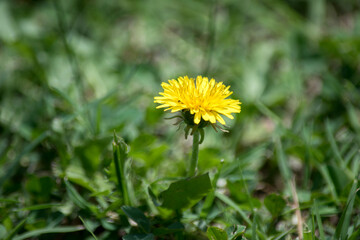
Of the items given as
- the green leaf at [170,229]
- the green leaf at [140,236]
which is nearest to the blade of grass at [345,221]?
the green leaf at [170,229]

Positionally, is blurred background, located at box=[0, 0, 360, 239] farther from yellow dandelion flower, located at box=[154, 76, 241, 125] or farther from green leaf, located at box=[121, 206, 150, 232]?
yellow dandelion flower, located at box=[154, 76, 241, 125]

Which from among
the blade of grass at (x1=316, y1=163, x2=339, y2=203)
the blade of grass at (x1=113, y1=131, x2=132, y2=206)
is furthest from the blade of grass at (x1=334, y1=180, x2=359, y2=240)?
the blade of grass at (x1=113, y1=131, x2=132, y2=206)

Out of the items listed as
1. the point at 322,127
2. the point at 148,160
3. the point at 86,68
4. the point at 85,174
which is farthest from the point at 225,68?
the point at 85,174

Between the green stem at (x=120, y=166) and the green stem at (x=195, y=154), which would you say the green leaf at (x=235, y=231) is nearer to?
the green stem at (x=195, y=154)

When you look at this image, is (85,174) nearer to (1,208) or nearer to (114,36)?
(1,208)

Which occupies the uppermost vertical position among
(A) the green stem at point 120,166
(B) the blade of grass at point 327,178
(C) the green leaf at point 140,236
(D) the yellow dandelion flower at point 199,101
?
(D) the yellow dandelion flower at point 199,101
